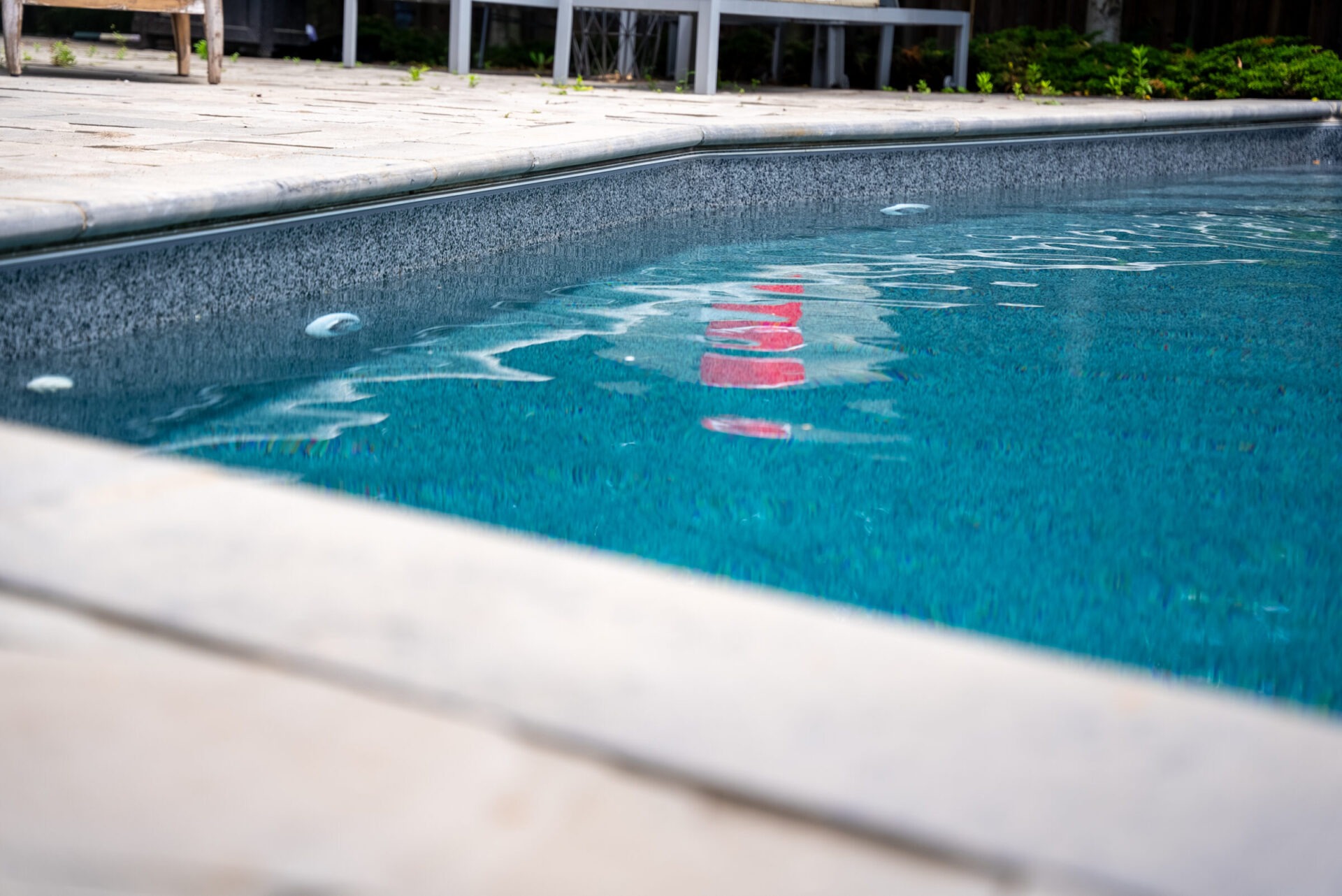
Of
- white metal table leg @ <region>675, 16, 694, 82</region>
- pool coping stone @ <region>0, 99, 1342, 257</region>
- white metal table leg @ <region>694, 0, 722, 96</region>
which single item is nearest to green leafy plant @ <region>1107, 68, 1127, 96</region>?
pool coping stone @ <region>0, 99, 1342, 257</region>

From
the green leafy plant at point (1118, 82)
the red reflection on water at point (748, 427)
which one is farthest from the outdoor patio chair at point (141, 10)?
the green leafy plant at point (1118, 82)

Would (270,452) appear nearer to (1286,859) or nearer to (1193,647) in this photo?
(1193,647)

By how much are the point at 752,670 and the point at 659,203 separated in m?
4.34

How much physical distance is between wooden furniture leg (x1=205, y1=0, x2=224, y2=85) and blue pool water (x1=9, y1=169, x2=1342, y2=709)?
11.5 feet

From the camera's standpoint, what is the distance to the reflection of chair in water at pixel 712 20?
7.41 meters

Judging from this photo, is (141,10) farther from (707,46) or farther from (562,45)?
(707,46)

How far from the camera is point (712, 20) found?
23.9 ft

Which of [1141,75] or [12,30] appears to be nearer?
[12,30]

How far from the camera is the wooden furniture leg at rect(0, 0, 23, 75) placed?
6.10 metres

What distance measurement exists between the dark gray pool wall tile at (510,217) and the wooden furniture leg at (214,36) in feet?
9.67

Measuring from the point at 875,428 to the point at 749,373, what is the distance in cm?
45

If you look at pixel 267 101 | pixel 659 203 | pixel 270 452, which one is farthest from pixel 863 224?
pixel 270 452

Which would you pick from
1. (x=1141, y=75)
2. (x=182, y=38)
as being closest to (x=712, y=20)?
(x=182, y=38)

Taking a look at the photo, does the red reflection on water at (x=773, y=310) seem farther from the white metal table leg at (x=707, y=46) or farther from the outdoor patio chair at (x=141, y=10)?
the white metal table leg at (x=707, y=46)
